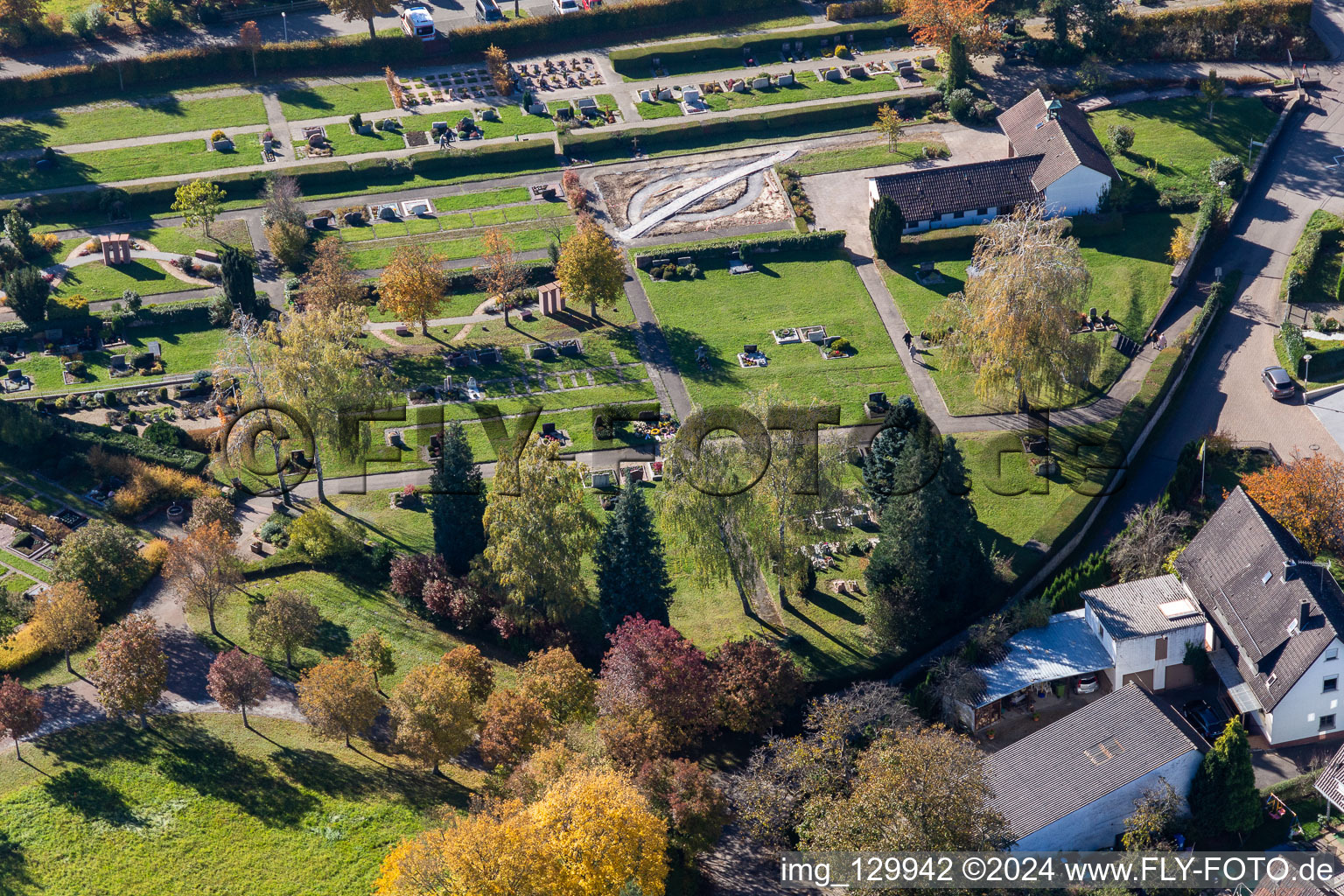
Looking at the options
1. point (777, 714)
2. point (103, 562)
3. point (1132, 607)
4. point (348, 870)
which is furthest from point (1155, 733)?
point (103, 562)

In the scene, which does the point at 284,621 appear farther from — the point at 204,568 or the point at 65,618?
the point at 65,618

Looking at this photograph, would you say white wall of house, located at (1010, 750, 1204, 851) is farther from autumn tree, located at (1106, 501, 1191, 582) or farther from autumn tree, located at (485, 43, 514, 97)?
autumn tree, located at (485, 43, 514, 97)

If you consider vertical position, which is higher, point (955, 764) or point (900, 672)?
point (955, 764)

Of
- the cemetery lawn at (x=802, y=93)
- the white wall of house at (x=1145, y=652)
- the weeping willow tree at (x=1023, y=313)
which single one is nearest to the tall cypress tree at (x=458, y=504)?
the weeping willow tree at (x=1023, y=313)

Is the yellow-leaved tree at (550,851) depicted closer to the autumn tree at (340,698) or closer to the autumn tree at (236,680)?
the autumn tree at (340,698)

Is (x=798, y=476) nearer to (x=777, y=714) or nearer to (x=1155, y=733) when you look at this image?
(x=777, y=714)

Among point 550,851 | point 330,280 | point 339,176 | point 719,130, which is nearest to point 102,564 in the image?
point 330,280

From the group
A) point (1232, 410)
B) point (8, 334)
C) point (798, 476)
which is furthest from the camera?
point (8, 334)
